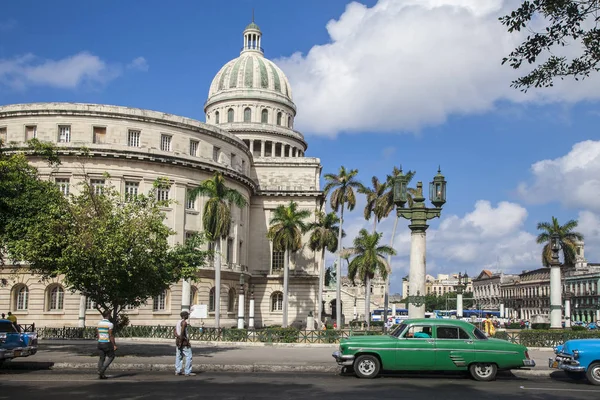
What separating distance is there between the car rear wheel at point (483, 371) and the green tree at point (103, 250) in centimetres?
1169

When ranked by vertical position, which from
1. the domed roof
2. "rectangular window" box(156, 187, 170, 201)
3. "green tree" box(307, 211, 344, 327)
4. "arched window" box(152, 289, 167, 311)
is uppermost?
the domed roof

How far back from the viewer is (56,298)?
49.6 meters

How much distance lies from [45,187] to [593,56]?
21121 millimetres

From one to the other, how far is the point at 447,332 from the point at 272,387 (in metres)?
5.34

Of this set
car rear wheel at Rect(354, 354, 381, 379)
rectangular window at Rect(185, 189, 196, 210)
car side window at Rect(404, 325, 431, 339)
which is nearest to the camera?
car rear wheel at Rect(354, 354, 381, 379)

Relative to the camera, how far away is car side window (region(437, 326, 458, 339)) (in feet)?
60.4

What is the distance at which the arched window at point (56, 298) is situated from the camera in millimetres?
49406

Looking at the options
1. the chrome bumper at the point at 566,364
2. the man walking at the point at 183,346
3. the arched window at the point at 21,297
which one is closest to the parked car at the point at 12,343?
the man walking at the point at 183,346

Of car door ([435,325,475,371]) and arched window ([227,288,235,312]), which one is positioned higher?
arched window ([227,288,235,312])

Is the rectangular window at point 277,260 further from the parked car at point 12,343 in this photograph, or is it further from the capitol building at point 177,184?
the parked car at point 12,343

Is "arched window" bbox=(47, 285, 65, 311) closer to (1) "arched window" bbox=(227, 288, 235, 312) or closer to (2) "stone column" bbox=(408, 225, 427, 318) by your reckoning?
(1) "arched window" bbox=(227, 288, 235, 312)

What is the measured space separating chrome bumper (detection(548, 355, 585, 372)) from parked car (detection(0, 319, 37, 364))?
54.3 ft

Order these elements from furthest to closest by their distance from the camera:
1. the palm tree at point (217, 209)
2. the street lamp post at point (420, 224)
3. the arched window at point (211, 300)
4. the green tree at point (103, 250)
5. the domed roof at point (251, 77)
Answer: the domed roof at point (251, 77)
the arched window at point (211, 300)
the palm tree at point (217, 209)
the street lamp post at point (420, 224)
the green tree at point (103, 250)

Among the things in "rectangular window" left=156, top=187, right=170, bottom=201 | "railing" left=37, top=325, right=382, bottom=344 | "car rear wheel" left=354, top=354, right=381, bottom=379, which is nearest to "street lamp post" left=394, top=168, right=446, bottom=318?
"car rear wheel" left=354, top=354, right=381, bottom=379
